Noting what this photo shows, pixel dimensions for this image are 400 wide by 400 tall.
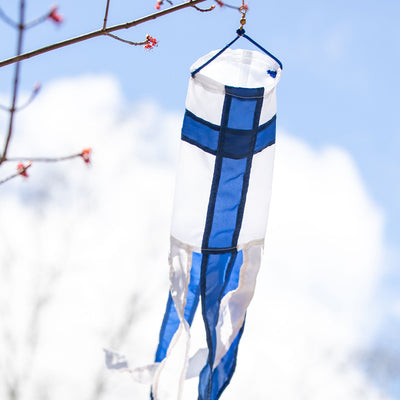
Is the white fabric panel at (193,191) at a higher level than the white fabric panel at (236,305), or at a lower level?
higher

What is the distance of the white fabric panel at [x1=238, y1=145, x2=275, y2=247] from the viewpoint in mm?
2615

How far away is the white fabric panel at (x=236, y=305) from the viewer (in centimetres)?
253

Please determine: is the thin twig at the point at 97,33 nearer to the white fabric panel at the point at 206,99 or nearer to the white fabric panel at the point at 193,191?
the white fabric panel at the point at 206,99

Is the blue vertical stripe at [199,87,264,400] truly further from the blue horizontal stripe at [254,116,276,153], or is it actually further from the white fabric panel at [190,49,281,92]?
the white fabric panel at [190,49,281,92]

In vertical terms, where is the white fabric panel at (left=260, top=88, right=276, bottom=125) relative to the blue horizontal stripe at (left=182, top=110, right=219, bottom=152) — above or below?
above

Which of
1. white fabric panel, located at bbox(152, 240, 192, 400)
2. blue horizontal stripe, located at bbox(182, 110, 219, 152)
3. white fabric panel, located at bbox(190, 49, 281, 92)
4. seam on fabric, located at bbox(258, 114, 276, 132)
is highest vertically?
white fabric panel, located at bbox(190, 49, 281, 92)

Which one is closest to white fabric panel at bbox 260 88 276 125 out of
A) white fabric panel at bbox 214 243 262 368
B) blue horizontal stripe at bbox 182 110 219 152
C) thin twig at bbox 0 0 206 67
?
blue horizontal stripe at bbox 182 110 219 152

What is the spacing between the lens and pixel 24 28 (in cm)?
111

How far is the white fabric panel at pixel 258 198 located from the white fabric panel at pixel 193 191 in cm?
23

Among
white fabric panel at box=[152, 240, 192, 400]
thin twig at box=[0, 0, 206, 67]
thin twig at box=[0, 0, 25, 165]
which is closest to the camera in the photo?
thin twig at box=[0, 0, 25, 165]

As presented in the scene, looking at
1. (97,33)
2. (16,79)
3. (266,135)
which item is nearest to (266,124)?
(266,135)

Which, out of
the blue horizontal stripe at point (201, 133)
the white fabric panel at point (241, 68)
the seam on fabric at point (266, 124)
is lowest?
the blue horizontal stripe at point (201, 133)

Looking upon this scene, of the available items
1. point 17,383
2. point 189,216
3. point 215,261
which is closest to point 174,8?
point 189,216

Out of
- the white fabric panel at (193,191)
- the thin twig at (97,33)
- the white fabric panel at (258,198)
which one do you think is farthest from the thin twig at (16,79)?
the white fabric panel at (258,198)
